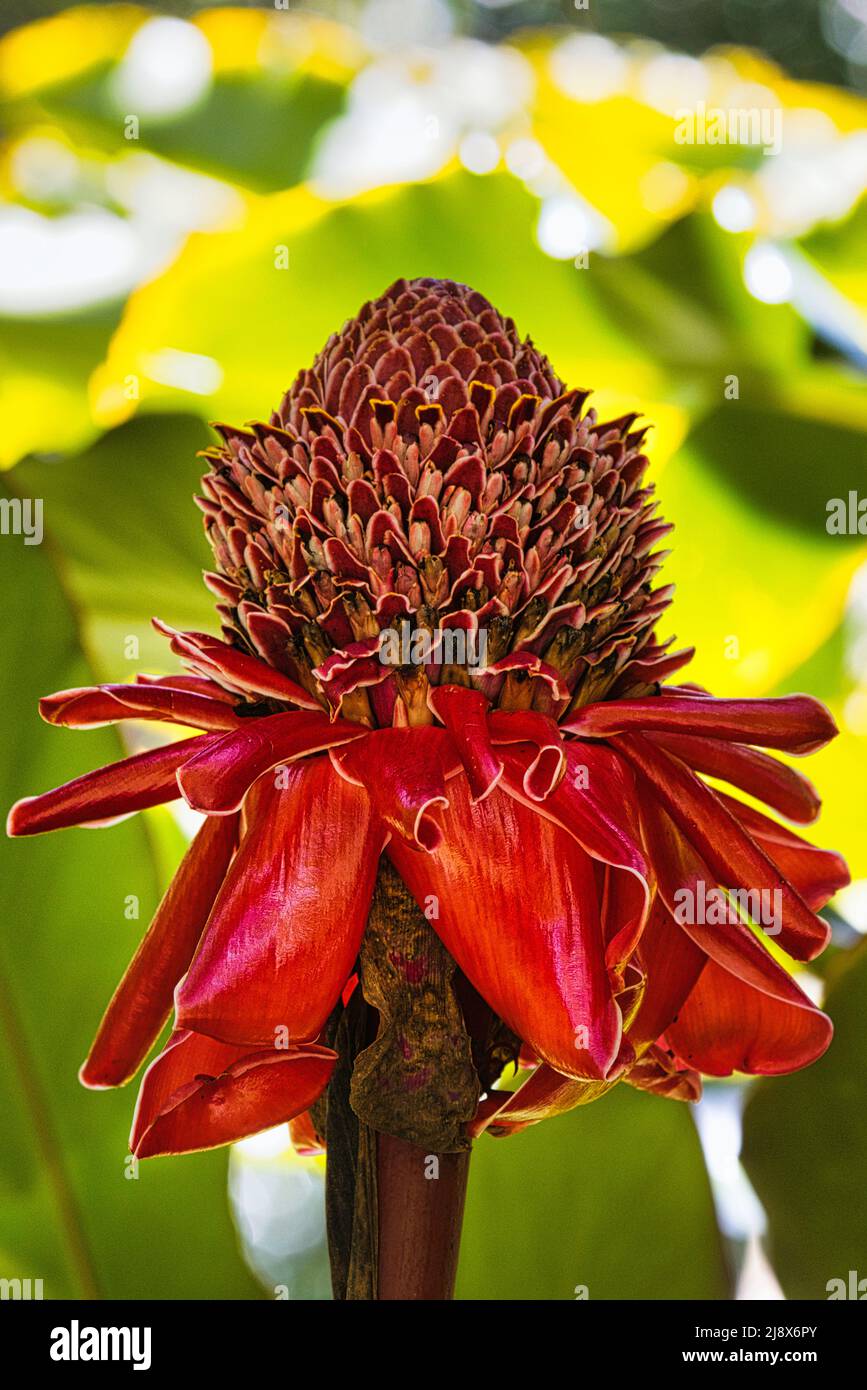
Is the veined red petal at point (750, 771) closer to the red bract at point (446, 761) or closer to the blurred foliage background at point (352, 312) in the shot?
the red bract at point (446, 761)

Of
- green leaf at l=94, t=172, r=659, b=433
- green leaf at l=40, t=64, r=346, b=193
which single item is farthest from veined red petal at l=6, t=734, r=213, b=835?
green leaf at l=40, t=64, r=346, b=193

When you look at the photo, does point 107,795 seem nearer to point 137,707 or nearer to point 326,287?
point 137,707

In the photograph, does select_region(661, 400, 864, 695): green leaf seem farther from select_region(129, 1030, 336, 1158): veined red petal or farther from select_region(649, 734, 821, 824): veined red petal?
select_region(129, 1030, 336, 1158): veined red petal

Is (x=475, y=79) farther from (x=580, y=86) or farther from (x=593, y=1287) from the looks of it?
(x=593, y=1287)

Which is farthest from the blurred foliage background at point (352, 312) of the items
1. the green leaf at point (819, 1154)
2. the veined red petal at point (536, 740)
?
the veined red petal at point (536, 740)

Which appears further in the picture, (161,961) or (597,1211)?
(597,1211)

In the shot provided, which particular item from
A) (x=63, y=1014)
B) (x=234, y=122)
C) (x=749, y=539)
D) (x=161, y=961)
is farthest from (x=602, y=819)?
(x=234, y=122)
